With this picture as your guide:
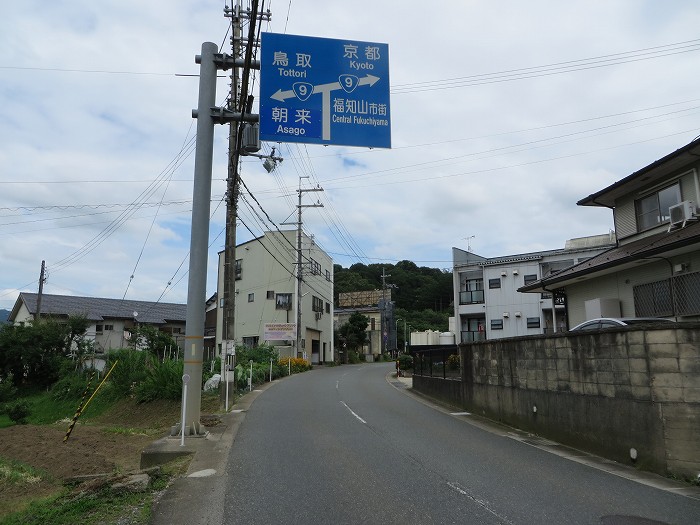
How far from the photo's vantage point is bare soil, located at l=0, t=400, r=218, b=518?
9.86m

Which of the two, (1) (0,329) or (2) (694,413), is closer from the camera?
(2) (694,413)

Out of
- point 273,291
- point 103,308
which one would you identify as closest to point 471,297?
point 273,291

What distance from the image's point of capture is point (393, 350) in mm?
69938

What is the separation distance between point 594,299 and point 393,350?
5426 cm

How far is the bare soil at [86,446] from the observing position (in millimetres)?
9859

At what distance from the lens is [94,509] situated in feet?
20.5

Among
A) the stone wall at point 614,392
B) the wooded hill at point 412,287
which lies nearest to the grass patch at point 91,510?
the stone wall at point 614,392

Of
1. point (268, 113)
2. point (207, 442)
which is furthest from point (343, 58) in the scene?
point (207, 442)

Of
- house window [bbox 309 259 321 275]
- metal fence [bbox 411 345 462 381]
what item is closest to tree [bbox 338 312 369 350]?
house window [bbox 309 259 321 275]

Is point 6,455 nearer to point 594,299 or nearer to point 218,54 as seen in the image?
point 218,54

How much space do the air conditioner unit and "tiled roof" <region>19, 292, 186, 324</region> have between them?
44.0 meters

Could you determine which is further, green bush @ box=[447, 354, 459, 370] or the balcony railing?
the balcony railing

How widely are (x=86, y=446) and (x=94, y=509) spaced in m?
9.89

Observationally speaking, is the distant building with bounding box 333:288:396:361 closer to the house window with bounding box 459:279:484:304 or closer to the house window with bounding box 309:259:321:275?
the house window with bounding box 309:259:321:275
